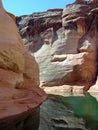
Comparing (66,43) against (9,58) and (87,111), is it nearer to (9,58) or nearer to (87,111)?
(87,111)

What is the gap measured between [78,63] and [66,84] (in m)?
2.91

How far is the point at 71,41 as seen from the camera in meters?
29.8

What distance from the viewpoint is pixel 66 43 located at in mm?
29953

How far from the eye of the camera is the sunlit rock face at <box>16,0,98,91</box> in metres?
27.3

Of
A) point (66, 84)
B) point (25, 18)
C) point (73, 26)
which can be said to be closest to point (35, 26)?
point (25, 18)

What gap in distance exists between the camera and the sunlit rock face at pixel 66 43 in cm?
2728

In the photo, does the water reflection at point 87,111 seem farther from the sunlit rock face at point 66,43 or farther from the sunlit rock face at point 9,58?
the sunlit rock face at point 66,43

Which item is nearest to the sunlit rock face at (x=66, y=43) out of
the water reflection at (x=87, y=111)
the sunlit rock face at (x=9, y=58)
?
the water reflection at (x=87, y=111)

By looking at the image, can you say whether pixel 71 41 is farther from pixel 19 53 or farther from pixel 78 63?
pixel 19 53

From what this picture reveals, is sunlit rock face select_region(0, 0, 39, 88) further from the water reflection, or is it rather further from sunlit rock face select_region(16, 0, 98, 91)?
sunlit rock face select_region(16, 0, 98, 91)

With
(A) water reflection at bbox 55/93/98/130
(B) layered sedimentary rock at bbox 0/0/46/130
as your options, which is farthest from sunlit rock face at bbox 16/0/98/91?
(B) layered sedimentary rock at bbox 0/0/46/130

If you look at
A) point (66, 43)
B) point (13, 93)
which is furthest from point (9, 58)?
point (66, 43)

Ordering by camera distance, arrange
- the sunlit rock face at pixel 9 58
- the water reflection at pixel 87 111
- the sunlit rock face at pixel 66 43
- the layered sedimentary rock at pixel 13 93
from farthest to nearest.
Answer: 1. the sunlit rock face at pixel 66 43
2. the water reflection at pixel 87 111
3. the sunlit rock face at pixel 9 58
4. the layered sedimentary rock at pixel 13 93

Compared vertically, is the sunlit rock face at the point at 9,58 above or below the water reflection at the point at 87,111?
above
